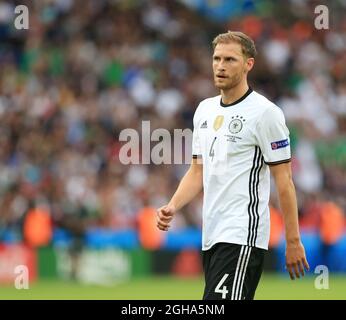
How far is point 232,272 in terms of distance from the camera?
21.8 ft

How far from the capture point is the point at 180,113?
65.7 ft

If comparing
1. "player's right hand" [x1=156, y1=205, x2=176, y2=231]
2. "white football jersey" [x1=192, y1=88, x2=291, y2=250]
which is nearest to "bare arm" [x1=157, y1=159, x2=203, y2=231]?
"player's right hand" [x1=156, y1=205, x2=176, y2=231]

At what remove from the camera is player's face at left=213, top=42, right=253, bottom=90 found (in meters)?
6.89

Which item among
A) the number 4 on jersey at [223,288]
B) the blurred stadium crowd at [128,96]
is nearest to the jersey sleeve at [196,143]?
the number 4 on jersey at [223,288]

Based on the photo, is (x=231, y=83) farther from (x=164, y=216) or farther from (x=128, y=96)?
(x=128, y=96)

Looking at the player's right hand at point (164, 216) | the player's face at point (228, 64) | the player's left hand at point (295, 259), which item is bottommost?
the player's left hand at point (295, 259)

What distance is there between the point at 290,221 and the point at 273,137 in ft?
1.73

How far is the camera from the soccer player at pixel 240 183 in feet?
21.8

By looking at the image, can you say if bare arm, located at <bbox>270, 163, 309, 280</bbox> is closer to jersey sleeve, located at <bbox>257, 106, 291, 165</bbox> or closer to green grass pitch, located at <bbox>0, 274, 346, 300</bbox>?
jersey sleeve, located at <bbox>257, 106, 291, 165</bbox>

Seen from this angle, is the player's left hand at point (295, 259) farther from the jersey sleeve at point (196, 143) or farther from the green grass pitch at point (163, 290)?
the green grass pitch at point (163, 290)

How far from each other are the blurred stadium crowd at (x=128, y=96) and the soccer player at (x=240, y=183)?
10.3 metres

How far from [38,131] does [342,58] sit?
6258 mm

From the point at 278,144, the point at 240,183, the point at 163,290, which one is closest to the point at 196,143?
the point at 240,183

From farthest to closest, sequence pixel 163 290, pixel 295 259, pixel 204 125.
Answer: pixel 163 290, pixel 204 125, pixel 295 259
